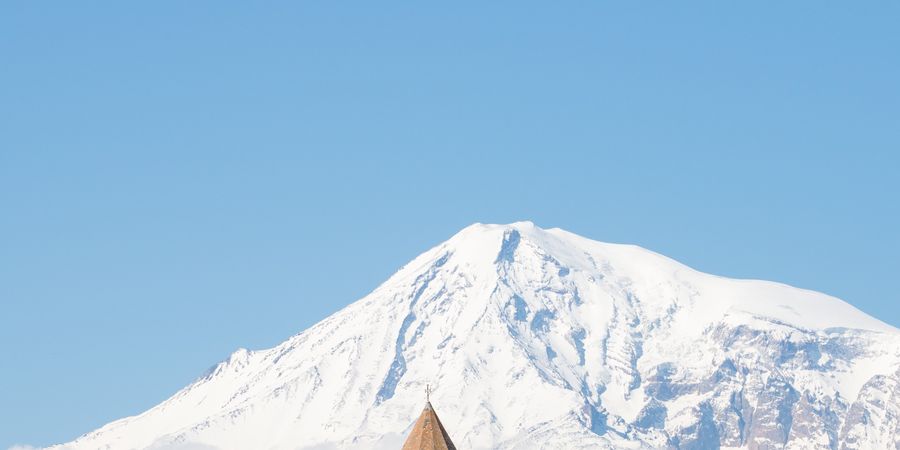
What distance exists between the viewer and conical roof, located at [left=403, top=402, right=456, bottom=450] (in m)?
148

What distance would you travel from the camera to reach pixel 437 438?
14850 centimetres

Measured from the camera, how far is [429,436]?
14862 cm

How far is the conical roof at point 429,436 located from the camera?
148125 mm
